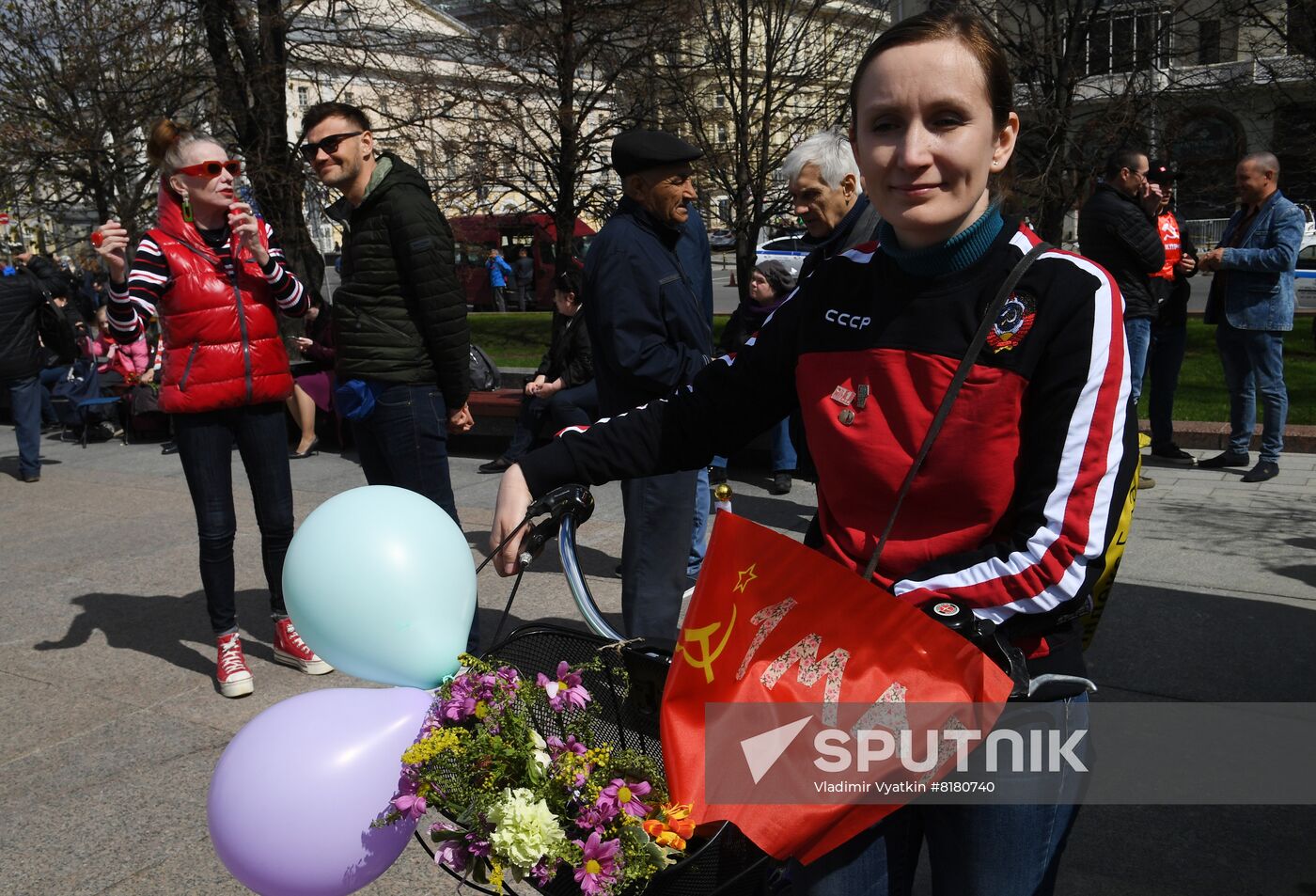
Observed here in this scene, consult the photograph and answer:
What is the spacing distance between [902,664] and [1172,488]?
682 cm

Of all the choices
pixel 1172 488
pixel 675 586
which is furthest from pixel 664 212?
pixel 1172 488

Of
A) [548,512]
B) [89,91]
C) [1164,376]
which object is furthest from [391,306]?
[89,91]

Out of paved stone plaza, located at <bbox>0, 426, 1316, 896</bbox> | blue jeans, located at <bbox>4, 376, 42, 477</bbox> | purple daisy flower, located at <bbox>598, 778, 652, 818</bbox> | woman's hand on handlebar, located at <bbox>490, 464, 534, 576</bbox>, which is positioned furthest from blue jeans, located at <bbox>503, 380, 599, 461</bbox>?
purple daisy flower, located at <bbox>598, 778, 652, 818</bbox>

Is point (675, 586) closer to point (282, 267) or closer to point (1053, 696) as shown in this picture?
point (282, 267)

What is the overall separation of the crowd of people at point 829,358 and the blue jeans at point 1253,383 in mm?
27

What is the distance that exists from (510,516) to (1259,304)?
286 inches

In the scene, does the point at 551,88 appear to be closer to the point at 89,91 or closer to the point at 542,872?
the point at 89,91

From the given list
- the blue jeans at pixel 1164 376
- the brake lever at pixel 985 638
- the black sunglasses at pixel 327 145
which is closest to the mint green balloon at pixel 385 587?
the brake lever at pixel 985 638

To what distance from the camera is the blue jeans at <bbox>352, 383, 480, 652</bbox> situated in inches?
180

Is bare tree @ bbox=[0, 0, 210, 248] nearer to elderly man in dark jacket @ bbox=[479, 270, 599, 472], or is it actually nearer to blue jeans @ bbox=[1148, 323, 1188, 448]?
elderly man in dark jacket @ bbox=[479, 270, 599, 472]

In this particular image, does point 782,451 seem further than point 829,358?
Yes

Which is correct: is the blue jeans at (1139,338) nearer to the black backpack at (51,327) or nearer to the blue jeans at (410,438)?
the blue jeans at (410,438)

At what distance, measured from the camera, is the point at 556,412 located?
8.78 metres

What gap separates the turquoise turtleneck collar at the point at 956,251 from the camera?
68.5 inches
